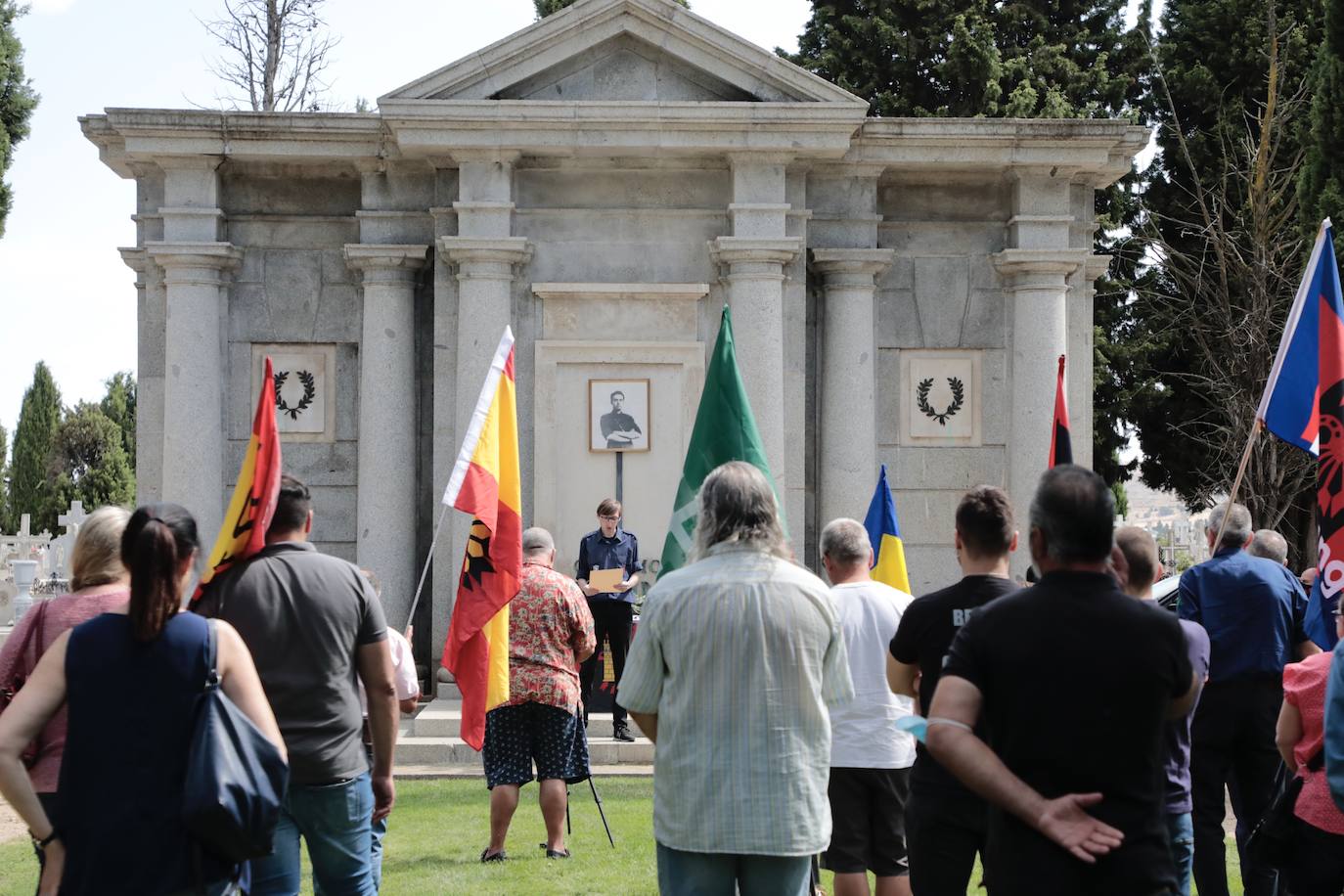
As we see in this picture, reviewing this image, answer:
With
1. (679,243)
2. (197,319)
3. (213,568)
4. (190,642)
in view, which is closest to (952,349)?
(679,243)

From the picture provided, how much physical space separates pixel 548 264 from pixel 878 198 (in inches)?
128

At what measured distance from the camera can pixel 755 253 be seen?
46.1 ft

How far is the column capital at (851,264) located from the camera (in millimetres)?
14570

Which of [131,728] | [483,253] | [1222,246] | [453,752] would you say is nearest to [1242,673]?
[131,728]

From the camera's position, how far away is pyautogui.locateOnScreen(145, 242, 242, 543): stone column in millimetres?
14219

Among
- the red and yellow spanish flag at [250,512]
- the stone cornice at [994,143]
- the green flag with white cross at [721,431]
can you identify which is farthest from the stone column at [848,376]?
the red and yellow spanish flag at [250,512]

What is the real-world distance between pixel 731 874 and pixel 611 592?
7.49 meters

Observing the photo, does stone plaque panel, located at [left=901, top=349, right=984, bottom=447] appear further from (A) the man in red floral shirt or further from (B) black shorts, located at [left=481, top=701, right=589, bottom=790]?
(B) black shorts, located at [left=481, top=701, right=589, bottom=790]

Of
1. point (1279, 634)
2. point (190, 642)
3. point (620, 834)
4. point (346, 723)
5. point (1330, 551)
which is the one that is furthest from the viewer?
point (620, 834)

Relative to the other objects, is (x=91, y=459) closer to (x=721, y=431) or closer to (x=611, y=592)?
(x=611, y=592)

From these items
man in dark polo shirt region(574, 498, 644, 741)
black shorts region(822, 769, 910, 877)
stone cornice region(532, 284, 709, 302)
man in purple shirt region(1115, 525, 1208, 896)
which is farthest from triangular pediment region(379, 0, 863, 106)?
man in purple shirt region(1115, 525, 1208, 896)

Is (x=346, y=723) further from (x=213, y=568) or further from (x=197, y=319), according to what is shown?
(x=197, y=319)

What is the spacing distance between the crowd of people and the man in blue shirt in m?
1.80

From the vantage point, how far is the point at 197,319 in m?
14.3
